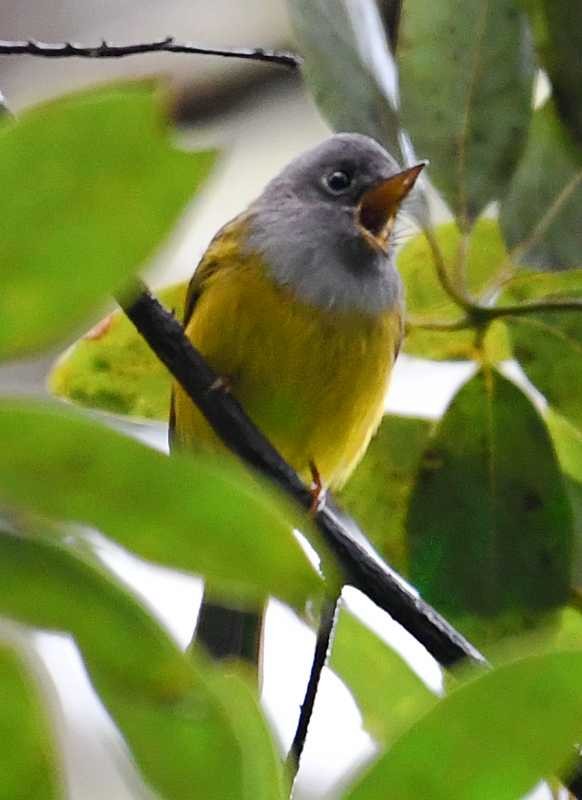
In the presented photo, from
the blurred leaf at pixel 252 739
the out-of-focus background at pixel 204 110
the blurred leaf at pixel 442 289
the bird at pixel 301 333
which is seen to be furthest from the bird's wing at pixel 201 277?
the out-of-focus background at pixel 204 110

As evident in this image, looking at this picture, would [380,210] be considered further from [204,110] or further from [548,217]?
[204,110]

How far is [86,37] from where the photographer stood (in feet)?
12.7

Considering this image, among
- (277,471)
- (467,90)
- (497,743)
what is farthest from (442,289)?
(497,743)

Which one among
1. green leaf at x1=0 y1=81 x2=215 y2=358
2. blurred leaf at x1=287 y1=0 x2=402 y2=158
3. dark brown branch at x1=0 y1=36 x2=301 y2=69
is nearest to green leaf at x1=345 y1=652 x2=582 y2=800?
green leaf at x1=0 y1=81 x2=215 y2=358

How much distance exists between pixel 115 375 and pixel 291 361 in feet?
0.84

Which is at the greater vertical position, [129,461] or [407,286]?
[129,461]

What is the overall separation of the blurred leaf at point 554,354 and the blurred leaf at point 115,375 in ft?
1.04

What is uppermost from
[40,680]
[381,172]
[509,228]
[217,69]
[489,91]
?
[40,680]

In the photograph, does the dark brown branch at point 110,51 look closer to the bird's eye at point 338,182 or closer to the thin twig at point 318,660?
the thin twig at point 318,660

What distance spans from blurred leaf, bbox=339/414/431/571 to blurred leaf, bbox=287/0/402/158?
0.25m

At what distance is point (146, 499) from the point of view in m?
0.30

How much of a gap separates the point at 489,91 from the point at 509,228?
121 millimetres

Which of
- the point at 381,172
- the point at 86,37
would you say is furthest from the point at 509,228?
the point at 86,37

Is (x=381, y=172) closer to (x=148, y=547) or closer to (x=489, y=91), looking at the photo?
(x=489, y=91)
